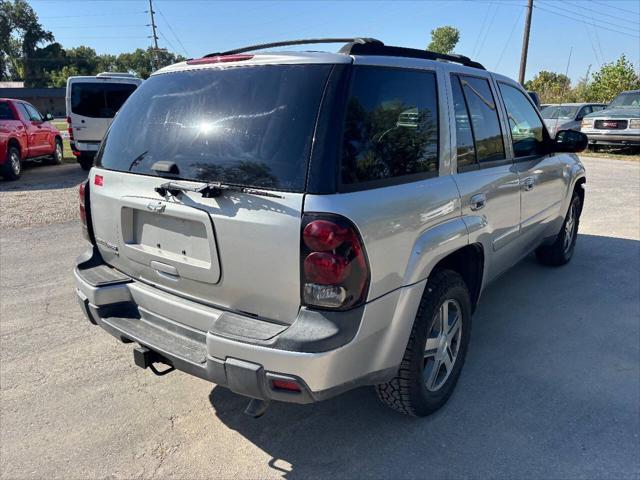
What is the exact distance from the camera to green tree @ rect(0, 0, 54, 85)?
85.8 m

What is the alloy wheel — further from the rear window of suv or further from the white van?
the white van

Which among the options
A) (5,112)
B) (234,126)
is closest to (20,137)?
(5,112)

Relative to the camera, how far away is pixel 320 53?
7.82 ft

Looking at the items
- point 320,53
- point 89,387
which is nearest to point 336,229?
point 320,53

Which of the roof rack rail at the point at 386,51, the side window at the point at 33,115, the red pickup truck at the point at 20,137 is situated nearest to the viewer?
the roof rack rail at the point at 386,51

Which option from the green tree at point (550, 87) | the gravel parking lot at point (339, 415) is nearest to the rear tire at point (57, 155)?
the gravel parking lot at point (339, 415)

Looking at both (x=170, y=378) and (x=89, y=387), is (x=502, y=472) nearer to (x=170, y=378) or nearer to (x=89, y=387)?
(x=170, y=378)

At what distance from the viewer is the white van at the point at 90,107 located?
12.2 m

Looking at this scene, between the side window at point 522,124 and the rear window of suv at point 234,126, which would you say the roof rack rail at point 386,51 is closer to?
the rear window of suv at point 234,126

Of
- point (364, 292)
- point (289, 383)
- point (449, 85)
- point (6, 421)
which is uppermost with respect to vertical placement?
point (449, 85)

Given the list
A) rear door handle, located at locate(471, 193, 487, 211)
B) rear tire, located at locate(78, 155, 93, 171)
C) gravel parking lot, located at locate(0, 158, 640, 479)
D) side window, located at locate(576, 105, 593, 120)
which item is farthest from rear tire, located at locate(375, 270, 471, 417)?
side window, located at locate(576, 105, 593, 120)

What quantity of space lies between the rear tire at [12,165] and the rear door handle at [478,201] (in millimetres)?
11004

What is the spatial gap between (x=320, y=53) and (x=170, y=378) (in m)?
2.21

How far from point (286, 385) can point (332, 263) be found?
1.81 ft
